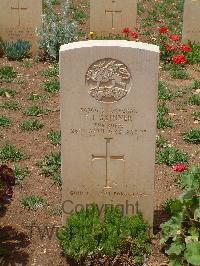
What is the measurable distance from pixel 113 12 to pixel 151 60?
256 inches

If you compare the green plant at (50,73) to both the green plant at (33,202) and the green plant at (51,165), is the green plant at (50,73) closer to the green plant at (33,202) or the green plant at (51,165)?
the green plant at (51,165)

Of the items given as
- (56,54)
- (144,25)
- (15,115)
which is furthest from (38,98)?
(144,25)

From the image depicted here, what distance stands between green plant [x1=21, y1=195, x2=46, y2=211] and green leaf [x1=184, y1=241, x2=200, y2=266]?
1.75m

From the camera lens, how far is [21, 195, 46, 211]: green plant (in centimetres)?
521

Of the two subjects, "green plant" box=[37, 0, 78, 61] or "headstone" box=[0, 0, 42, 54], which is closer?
"green plant" box=[37, 0, 78, 61]

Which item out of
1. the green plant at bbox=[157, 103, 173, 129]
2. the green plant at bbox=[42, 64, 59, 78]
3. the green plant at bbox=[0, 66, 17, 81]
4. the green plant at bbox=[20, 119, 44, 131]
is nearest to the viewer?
the green plant at bbox=[20, 119, 44, 131]

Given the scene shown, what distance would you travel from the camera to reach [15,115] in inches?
285

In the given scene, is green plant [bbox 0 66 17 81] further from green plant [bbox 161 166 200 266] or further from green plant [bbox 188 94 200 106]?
green plant [bbox 161 166 200 266]

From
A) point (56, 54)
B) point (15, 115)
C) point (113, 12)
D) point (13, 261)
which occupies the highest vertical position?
point (113, 12)

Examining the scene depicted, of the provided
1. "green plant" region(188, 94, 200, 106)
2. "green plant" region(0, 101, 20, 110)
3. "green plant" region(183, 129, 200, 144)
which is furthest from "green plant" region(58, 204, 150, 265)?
"green plant" region(188, 94, 200, 106)

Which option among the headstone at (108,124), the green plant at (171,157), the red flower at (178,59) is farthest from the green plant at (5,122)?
the red flower at (178,59)

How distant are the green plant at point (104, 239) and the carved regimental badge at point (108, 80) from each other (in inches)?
38.0

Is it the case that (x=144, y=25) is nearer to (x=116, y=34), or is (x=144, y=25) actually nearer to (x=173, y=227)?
(x=116, y=34)

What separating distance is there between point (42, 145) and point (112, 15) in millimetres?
4692
